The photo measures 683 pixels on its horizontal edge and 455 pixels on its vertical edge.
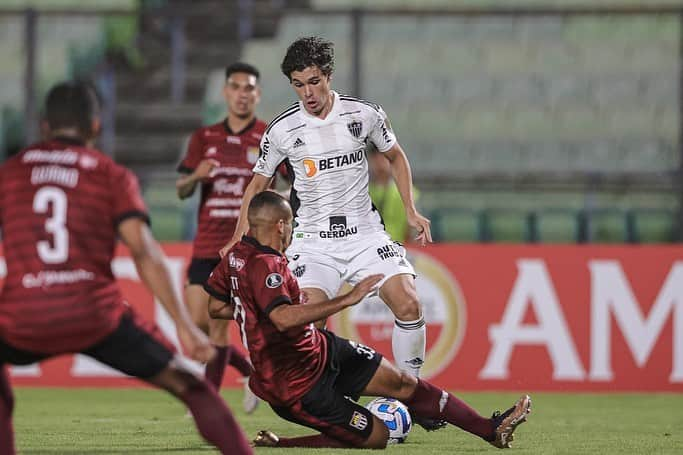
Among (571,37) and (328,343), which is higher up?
(571,37)

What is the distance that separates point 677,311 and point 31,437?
654 cm

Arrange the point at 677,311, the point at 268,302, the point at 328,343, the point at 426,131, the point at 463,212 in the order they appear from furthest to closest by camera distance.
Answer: the point at 426,131
the point at 463,212
the point at 677,311
the point at 328,343
the point at 268,302

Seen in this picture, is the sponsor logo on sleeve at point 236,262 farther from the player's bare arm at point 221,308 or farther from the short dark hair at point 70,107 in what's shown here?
the short dark hair at point 70,107

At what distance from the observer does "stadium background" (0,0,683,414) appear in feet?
39.2

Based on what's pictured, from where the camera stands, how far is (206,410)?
4879 millimetres

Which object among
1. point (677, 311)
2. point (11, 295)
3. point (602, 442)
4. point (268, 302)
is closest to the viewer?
point (11, 295)

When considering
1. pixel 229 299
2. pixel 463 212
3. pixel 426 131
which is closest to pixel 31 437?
pixel 229 299

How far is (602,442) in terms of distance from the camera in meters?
7.48

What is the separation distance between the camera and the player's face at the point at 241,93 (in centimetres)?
931

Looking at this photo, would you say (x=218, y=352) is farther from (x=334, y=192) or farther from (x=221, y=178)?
(x=334, y=192)

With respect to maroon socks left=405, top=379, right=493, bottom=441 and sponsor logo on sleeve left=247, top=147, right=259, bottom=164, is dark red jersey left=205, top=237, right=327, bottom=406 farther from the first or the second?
sponsor logo on sleeve left=247, top=147, right=259, bottom=164

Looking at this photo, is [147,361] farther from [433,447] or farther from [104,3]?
[104,3]

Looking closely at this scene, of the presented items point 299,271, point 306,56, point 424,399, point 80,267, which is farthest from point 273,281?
point 306,56

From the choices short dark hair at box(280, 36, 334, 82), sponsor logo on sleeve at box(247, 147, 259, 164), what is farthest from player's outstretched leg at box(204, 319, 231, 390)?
short dark hair at box(280, 36, 334, 82)
